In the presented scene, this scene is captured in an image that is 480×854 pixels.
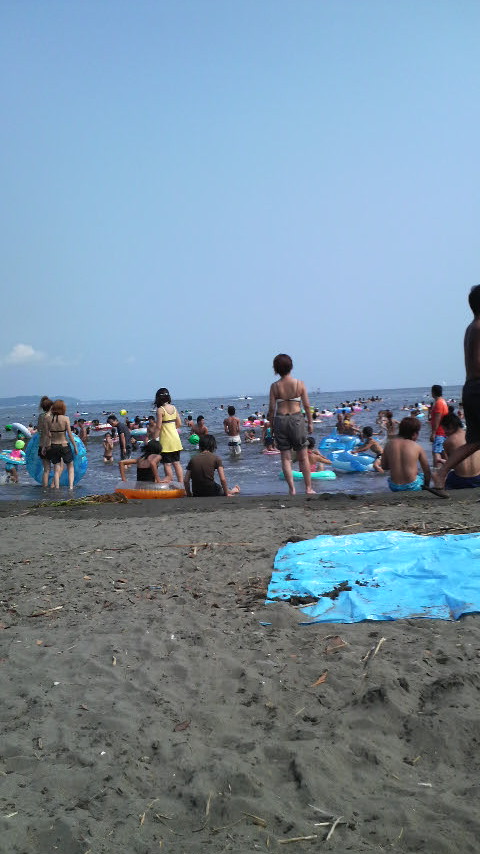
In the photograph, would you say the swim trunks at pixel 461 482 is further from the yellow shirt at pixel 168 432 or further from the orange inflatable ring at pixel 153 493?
the yellow shirt at pixel 168 432

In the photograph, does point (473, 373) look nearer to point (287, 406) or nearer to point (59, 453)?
point (287, 406)

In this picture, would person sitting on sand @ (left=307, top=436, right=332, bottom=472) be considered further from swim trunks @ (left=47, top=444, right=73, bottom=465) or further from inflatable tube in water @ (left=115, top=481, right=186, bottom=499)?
swim trunks @ (left=47, top=444, right=73, bottom=465)

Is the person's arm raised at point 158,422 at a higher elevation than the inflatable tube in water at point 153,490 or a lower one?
higher

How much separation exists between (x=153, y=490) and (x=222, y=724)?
6.94 meters

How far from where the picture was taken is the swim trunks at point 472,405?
18.3 ft

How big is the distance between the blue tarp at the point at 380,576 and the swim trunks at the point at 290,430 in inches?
116

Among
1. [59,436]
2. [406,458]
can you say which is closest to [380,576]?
[406,458]

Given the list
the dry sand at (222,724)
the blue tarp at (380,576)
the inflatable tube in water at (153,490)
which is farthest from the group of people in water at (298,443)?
the dry sand at (222,724)

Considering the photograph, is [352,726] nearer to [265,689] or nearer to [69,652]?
[265,689]

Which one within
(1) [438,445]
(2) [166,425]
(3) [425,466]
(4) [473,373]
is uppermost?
(4) [473,373]

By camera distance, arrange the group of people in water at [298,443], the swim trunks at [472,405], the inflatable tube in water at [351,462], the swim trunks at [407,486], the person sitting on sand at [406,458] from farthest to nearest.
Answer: the inflatable tube in water at [351,462]
the swim trunks at [407,486]
the person sitting on sand at [406,458]
the group of people in water at [298,443]
the swim trunks at [472,405]

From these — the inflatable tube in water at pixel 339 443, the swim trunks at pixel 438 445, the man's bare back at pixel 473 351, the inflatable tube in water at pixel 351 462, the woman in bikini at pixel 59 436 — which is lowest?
the inflatable tube in water at pixel 351 462

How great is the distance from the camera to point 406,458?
7.76 meters

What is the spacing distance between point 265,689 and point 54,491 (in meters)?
10.2
